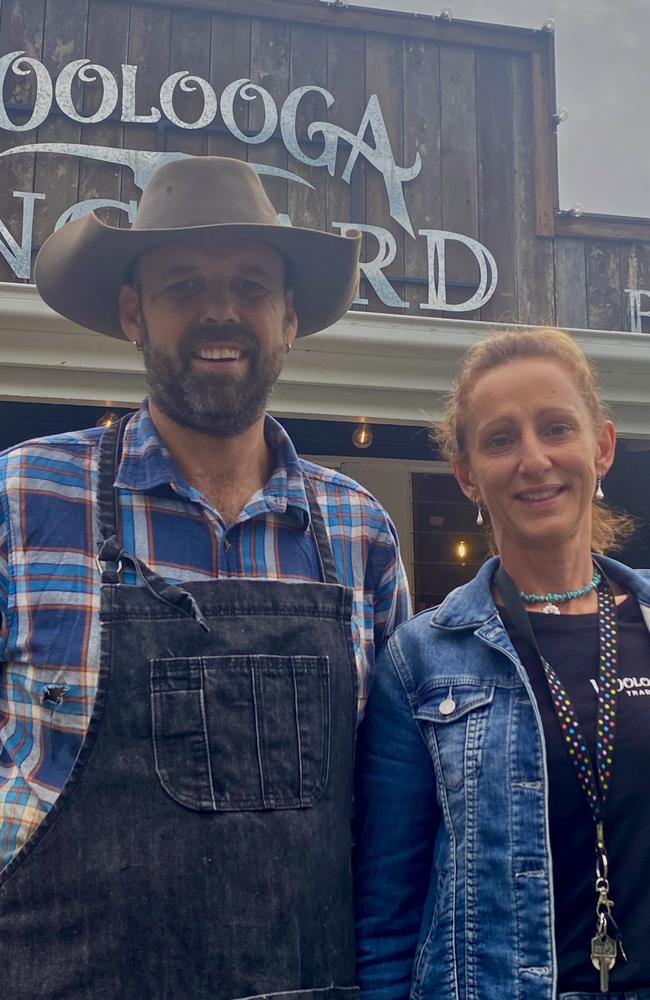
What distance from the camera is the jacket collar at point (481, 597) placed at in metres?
1.70

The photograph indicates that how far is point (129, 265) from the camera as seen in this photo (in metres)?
1.89

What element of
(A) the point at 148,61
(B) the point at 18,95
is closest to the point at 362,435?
(A) the point at 148,61

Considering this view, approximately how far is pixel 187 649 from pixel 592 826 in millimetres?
695

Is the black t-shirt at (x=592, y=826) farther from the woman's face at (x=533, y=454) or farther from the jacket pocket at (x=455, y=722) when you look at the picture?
the woman's face at (x=533, y=454)

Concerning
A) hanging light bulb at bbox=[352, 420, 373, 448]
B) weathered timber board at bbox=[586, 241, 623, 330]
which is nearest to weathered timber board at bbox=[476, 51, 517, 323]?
weathered timber board at bbox=[586, 241, 623, 330]

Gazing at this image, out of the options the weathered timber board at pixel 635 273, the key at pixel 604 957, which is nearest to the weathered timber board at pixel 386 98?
the weathered timber board at pixel 635 273

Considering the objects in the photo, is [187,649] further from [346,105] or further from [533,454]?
[346,105]

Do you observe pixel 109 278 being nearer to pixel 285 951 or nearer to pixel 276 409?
pixel 285 951

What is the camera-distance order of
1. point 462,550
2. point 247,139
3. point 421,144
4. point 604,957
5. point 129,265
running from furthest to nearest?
point 462,550, point 421,144, point 247,139, point 129,265, point 604,957

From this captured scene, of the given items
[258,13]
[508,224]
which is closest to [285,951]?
[508,224]

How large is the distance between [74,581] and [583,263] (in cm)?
352

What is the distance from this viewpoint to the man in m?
1.40

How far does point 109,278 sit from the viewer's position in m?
1.94

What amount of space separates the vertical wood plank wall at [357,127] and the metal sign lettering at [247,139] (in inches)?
1.2
